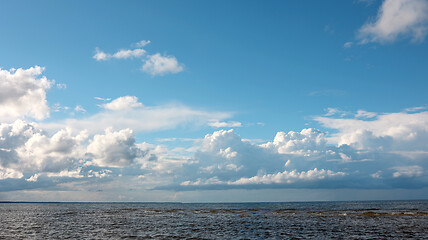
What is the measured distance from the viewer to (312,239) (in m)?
44.4

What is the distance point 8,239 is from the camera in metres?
45.2

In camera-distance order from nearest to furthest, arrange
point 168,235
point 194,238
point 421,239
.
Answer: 1. point 421,239
2. point 194,238
3. point 168,235

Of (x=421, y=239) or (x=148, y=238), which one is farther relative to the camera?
(x=148, y=238)

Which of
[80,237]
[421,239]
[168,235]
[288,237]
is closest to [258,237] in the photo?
[288,237]

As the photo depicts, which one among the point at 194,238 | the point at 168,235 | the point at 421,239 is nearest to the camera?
the point at 421,239

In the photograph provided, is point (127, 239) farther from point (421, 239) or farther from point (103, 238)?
point (421, 239)

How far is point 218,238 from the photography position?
4597 cm

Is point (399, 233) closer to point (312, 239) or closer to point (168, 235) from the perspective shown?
point (312, 239)

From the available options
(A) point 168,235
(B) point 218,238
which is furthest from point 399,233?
(A) point 168,235

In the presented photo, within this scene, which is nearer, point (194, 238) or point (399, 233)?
point (194, 238)

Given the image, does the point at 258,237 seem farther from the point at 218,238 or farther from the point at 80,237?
the point at 80,237

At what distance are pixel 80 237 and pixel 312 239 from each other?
34.7 m

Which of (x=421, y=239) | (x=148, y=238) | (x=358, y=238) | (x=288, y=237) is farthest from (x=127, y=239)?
(x=421, y=239)

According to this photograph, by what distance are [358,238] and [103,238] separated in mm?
37427
